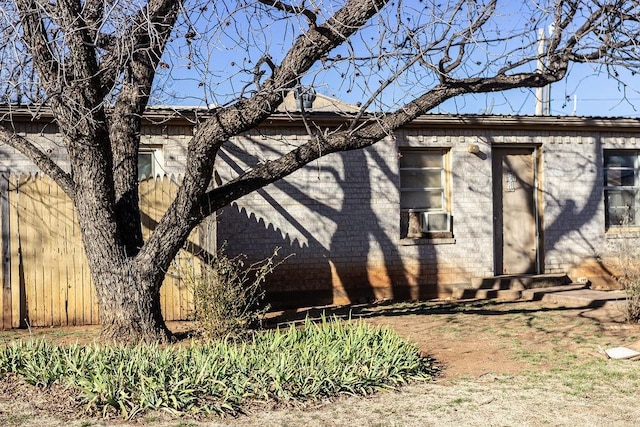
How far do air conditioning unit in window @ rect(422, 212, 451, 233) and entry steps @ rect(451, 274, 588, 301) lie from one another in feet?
3.66

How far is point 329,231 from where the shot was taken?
13828 mm

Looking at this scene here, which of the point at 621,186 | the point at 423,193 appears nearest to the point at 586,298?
the point at 423,193

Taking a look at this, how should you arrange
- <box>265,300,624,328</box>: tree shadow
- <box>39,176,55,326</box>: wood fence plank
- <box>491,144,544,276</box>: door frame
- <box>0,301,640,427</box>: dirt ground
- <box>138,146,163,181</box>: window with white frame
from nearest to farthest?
<box>0,301,640,427</box>: dirt ground → <box>39,176,55,326</box>: wood fence plank → <box>265,300,624,328</box>: tree shadow → <box>138,146,163,181</box>: window with white frame → <box>491,144,544,276</box>: door frame

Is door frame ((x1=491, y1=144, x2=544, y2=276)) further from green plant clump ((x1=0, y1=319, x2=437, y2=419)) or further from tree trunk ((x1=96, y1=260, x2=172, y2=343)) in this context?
tree trunk ((x1=96, y1=260, x2=172, y2=343))

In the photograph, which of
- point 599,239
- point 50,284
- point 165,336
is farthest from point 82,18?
point 599,239

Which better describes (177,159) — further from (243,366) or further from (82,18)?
(243,366)

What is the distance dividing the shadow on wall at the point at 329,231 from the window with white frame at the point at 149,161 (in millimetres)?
1073

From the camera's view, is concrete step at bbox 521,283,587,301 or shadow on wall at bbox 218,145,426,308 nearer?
shadow on wall at bbox 218,145,426,308

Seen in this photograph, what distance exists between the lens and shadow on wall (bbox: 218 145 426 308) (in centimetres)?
1341

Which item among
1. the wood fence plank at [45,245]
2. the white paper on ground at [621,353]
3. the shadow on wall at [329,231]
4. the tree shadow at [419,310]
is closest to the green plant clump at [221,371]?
the white paper on ground at [621,353]

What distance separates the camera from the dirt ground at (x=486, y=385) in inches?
259

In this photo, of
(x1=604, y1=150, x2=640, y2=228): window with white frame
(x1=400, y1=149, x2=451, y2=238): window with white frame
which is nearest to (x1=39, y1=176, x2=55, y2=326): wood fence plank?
(x1=400, y1=149, x2=451, y2=238): window with white frame

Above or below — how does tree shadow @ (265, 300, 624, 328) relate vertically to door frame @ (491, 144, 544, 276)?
below

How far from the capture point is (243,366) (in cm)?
728
